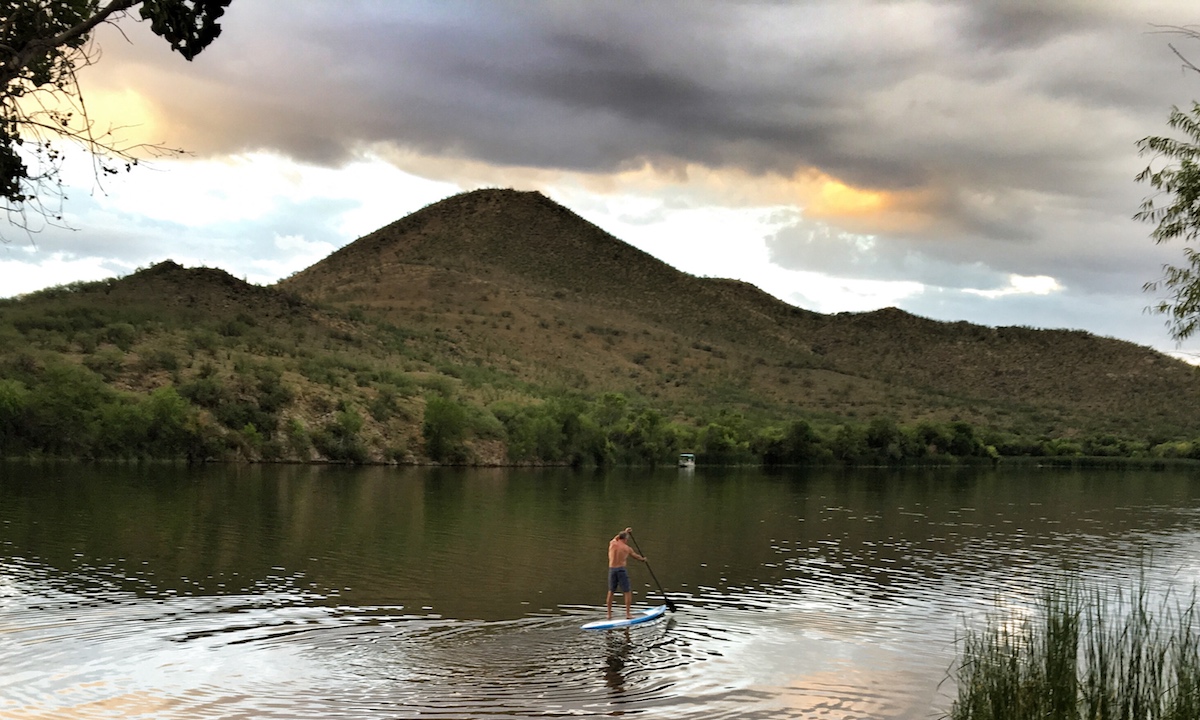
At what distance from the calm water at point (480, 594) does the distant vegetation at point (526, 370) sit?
642 inches

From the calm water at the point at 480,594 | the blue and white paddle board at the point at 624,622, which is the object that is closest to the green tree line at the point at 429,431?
the calm water at the point at 480,594

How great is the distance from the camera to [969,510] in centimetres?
6150

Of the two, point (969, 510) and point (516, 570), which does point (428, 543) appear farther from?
point (969, 510)

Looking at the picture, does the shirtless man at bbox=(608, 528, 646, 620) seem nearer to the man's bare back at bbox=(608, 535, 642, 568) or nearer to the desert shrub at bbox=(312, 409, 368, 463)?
the man's bare back at bbox=(608, 535, 642, 568)

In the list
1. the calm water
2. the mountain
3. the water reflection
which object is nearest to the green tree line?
the calm water

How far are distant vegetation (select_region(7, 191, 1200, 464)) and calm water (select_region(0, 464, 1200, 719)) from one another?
642 inches

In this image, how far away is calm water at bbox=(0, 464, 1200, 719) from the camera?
17.9 metres

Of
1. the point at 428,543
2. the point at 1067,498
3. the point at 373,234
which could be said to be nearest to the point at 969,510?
the point at 1067,498

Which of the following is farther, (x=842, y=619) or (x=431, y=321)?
(x=431, y=321)

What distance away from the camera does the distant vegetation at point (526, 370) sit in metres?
75.8

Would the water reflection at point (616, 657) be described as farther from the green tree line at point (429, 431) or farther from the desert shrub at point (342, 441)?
the desert shrub at point (342, 441)

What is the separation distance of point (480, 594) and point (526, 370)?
311ft

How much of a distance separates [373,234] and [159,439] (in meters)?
118

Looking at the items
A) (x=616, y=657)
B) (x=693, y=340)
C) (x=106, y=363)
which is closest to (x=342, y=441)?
(x=106, y=363)
